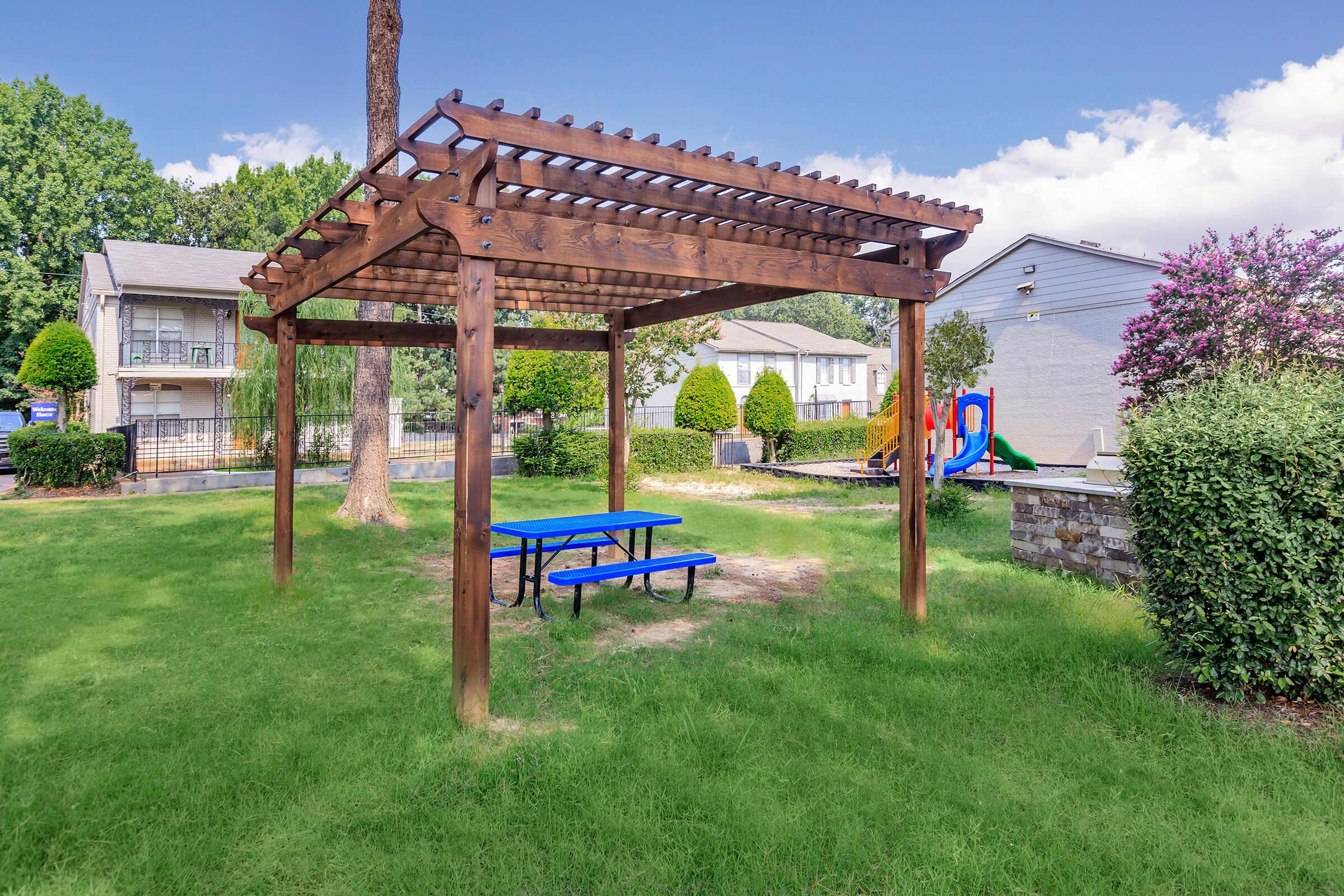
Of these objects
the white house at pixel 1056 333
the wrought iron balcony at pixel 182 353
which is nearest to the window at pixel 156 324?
the wrought iron balcony at pixel 182 353

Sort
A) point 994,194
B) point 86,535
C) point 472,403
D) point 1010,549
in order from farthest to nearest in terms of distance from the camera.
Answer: point 994,194 → point 86,535 → point 1010,549 → point 472,403

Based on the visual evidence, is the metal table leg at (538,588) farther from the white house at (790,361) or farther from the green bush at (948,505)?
the white house at (790,361)

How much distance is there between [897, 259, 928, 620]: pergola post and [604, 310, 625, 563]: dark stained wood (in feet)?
11.4

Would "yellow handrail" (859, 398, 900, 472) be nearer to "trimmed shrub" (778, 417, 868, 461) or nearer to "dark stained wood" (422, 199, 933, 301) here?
"trimmed shrub" (778, 417, 868, 461)

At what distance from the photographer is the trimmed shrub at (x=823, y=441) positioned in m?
22.7

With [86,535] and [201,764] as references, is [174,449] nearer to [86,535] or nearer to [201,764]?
[86,535]

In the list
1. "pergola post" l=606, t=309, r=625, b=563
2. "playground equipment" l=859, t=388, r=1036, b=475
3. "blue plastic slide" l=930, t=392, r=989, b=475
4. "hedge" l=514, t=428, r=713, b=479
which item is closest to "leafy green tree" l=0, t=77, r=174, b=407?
"hedge" l=514, t=428, r=713, b=479

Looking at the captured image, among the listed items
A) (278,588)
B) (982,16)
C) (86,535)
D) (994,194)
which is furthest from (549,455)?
(994,194)

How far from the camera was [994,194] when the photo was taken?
6588 cm

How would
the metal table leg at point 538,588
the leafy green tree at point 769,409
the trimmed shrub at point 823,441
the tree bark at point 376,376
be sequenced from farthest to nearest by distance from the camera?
the trimmed shrub at point 823,441 → the leafy green tree at point 769,409 → the tree bark at point 376,376 → the metal table leg at point 538,588

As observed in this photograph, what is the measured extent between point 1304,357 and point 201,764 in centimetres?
1488

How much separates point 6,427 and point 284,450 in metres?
18.4

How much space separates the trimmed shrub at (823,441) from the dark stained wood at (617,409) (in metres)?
14.6

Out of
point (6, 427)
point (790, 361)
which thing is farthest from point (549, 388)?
point (790, 361)
